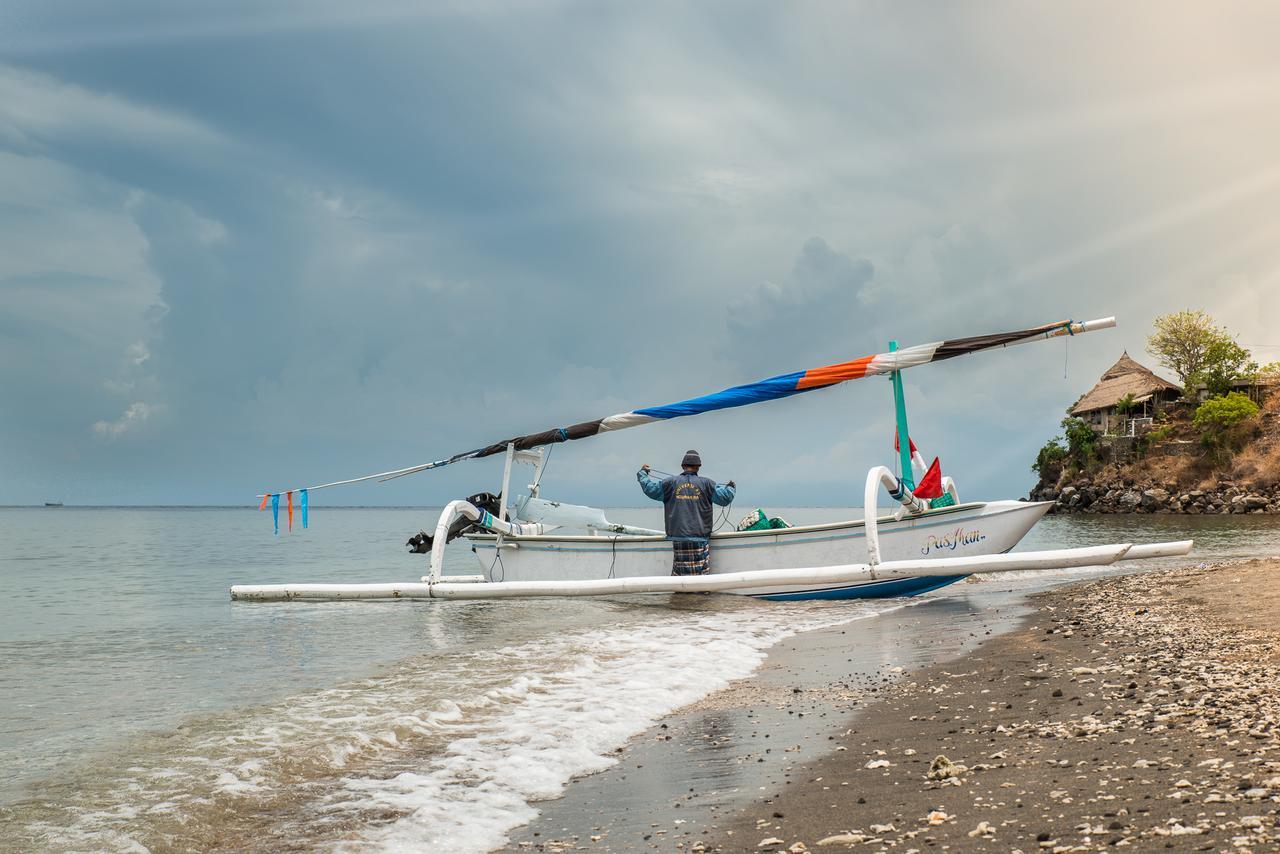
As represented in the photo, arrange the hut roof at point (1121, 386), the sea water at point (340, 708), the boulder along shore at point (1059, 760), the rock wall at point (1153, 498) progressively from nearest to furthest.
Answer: the boulder along shore at point (1059, 760)
the sea water at point (340, 708)
the rock wall at point (1153, 498)
the hut roof at point (1121, 386)

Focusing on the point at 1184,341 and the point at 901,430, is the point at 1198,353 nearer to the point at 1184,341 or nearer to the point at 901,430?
the point at 1184,341

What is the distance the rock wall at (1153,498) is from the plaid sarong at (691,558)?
168ft

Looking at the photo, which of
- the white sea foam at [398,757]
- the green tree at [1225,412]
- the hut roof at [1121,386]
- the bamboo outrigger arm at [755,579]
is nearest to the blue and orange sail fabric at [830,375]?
the bamboo outrigger arm at [755,579]

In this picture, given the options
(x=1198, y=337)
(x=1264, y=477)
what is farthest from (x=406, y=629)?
(x=1198, y=337)

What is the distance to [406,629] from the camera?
13344 mm

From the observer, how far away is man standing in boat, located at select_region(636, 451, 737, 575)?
15156 mm

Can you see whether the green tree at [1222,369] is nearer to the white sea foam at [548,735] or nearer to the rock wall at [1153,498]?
the rock wall at [1153,498]

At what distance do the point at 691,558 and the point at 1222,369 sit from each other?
79.7 m

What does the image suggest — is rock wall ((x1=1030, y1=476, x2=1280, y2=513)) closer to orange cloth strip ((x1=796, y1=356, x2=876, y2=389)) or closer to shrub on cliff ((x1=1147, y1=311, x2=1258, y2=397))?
shrub on cliff ((x1=1147, y1=311, x2=1258, y2=397))

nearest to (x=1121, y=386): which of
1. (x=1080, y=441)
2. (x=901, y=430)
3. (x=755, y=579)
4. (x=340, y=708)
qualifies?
(x=1080, y=441)

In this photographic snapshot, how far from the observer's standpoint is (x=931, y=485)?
14.7 meters

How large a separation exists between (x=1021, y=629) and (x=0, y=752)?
385 inches

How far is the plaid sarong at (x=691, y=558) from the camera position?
1520 centimetres

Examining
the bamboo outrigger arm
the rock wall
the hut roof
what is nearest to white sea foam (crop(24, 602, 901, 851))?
the bamboo outrigger arm
